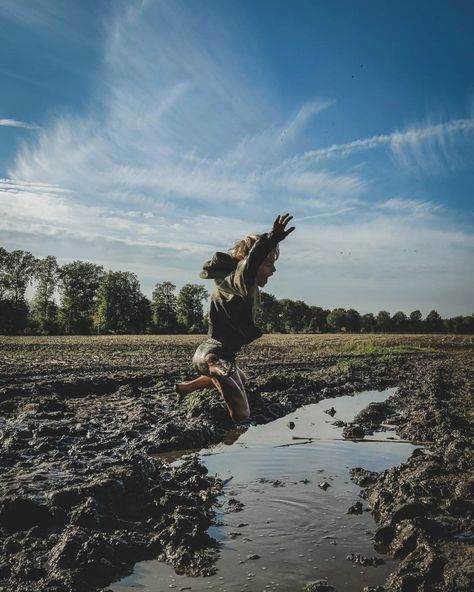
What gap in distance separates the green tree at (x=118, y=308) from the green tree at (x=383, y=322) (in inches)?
1560

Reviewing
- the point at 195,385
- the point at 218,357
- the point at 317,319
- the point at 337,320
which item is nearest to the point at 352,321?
the point at 337,320

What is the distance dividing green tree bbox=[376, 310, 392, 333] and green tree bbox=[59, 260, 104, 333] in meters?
47.6

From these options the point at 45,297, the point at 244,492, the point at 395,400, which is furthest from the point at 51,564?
the point at 45,297

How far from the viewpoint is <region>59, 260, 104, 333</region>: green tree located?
77.5 metres

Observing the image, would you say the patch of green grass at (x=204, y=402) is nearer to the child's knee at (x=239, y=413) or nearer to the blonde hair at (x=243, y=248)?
the child's knee at (x=239, y=413)

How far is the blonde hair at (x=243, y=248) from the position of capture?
20.6 ft

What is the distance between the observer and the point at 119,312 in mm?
85812

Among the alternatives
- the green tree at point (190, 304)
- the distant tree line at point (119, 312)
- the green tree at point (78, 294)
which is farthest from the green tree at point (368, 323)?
the green tree at point (78, 294)

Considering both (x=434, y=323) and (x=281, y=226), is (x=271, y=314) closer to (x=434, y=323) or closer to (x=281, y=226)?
(x=434, y=323)

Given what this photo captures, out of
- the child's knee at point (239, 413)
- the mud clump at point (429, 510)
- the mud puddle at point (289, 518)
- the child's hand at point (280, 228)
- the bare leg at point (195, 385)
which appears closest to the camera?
the mud clump at point (429, 510)

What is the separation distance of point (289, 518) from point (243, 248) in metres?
3.14

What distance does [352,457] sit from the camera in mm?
6625

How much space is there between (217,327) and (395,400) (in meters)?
7.21

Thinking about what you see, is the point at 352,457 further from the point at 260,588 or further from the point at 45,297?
the point at 45,297
